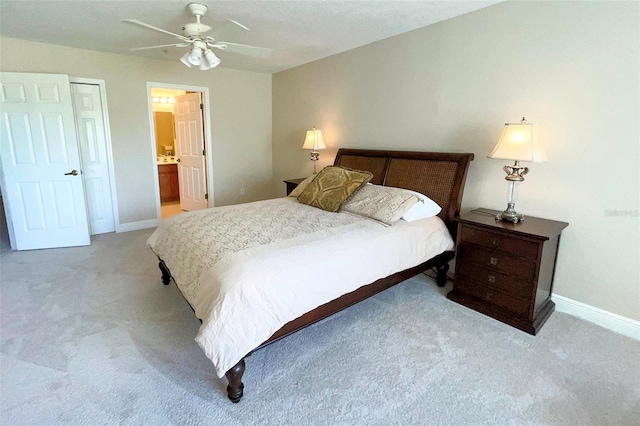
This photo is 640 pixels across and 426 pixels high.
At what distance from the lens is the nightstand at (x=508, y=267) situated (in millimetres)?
2373

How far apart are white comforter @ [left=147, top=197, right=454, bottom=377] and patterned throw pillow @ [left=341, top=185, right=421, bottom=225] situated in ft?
0.27

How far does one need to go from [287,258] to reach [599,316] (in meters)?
2.44

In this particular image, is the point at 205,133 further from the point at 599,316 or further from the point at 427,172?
the point at 599,316

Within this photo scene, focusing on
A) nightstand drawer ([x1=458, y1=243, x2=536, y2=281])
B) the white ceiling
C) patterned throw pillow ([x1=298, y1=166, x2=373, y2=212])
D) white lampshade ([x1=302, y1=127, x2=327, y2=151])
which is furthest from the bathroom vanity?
nightstand drawer ([x1=458, y1=243, x2=536, y2=281])

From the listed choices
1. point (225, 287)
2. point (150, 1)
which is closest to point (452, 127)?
point (225, 287)

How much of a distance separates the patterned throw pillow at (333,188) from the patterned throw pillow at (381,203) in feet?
0.24

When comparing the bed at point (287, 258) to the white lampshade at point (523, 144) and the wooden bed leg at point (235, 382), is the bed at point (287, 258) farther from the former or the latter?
the white lampshade at point (523, 144)

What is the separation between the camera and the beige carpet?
170 centimetres

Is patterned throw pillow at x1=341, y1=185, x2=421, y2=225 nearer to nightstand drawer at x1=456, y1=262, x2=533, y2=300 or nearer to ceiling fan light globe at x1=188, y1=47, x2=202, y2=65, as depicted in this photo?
nightstand drawer at x1=456, y1=262, x2=533, y2=300

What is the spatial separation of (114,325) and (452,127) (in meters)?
3.36

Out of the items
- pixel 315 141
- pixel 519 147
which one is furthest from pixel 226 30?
pixel 519 147

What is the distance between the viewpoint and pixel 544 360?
6.91ft

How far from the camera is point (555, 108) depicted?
2.54 m

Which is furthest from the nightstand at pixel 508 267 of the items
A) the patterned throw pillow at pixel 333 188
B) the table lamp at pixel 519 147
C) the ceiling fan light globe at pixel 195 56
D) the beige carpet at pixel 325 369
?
the ceiling fan light globe at pixel 195 56
